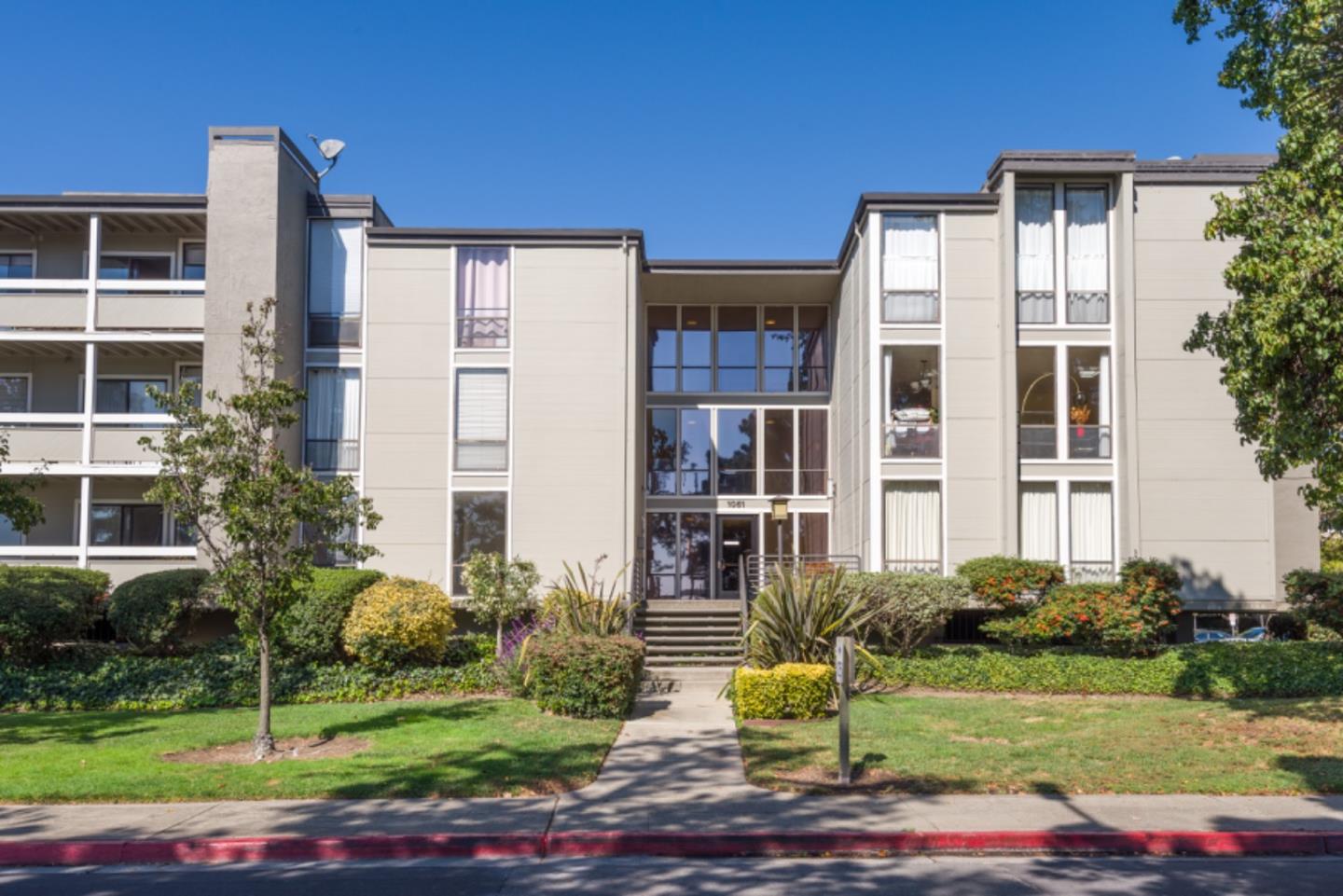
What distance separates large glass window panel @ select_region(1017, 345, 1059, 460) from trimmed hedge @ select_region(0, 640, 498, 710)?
11.1m

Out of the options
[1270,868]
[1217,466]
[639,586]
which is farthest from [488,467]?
[1270,868]

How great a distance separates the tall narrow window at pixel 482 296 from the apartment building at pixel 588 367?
47 millimetres

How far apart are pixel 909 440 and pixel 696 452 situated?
6824 mm

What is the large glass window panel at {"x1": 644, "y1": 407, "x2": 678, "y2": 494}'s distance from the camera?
27688 millimetres

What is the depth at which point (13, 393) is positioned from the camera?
24.9m

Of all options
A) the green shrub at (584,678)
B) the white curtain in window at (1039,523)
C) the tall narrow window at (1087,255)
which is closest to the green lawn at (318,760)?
the green shrub at (584,678)

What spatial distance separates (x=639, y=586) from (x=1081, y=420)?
30.9ft

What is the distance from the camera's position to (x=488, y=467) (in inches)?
909

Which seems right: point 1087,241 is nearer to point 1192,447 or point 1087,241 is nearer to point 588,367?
point 1192,447

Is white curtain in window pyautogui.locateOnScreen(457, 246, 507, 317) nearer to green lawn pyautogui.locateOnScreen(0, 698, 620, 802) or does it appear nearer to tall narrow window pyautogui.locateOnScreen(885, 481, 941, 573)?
tall narrow window pyautogui.locateOnScreen(885, 481, 941, 573)

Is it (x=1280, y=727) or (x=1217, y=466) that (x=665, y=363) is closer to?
(x=1217, y=466)

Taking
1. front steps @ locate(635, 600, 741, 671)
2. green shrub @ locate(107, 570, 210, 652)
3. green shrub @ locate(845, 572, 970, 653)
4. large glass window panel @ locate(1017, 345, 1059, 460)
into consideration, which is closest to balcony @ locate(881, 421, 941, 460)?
large glass window panel @ locate(1017, 345, 1059, 460)

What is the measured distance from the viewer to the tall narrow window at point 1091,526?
21797 mm

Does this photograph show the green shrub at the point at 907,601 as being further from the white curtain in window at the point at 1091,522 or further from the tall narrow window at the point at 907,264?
the tall narrow window at the point at 907,264
